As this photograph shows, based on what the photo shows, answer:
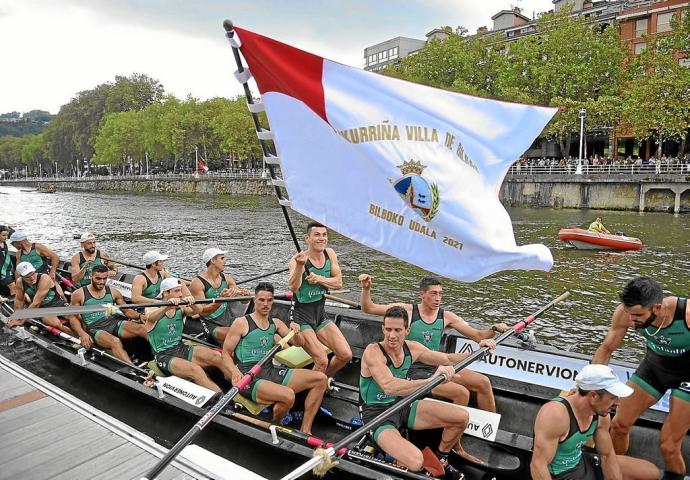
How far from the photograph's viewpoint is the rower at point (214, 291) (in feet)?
30.4

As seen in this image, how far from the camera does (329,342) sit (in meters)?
8.05

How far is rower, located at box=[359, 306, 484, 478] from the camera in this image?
564 centimetres

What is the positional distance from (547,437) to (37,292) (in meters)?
9.80

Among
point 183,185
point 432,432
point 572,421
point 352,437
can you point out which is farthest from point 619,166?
point 183,185

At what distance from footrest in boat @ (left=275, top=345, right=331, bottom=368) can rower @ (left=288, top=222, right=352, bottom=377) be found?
32 centimetres

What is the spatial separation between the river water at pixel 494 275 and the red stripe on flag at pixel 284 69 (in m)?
8.13

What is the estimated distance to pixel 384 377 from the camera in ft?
18.8

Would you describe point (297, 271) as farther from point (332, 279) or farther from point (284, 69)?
point (284, 69)

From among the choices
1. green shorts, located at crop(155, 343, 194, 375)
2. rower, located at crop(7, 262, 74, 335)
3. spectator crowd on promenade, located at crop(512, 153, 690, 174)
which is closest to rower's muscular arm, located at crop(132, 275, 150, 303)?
green shorts, located at crop(155, 343, 194, 375)

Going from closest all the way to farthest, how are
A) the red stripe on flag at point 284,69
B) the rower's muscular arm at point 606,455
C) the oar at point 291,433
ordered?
the rower's muscular arm at point 606,455 < the red stripe on flag at point 284,69 < the oar at point 291,433

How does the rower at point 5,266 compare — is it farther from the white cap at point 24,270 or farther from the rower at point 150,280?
the rower at point 150,280

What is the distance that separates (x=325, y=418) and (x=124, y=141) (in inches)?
4273

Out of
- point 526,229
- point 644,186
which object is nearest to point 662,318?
point 526,229

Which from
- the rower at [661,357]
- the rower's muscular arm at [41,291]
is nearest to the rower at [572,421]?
the rower at [661,357]
